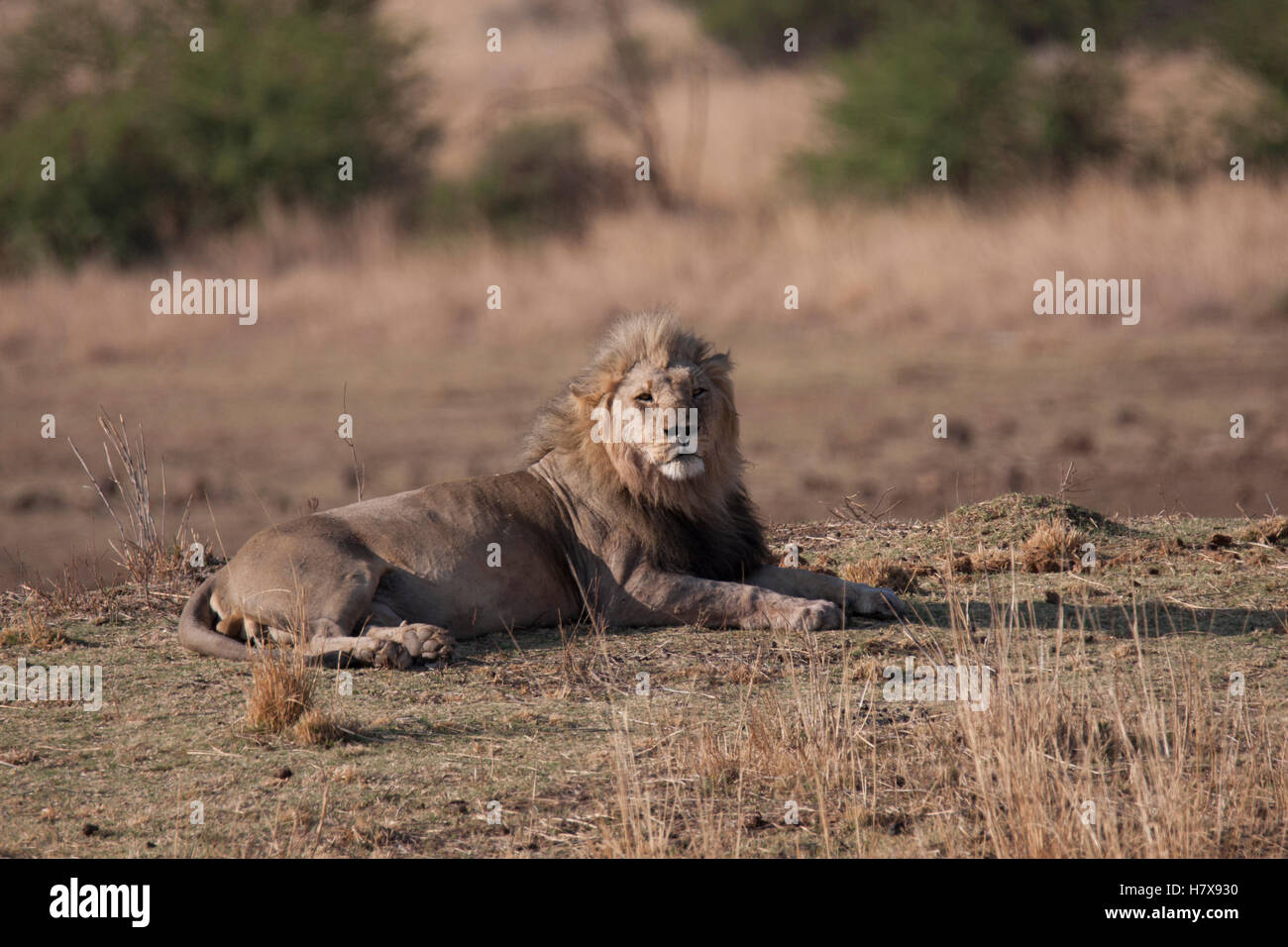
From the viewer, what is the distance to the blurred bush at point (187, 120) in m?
30.6

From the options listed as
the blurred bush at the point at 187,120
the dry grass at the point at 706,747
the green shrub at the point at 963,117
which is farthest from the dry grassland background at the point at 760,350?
the dry grass at the point at 706,747

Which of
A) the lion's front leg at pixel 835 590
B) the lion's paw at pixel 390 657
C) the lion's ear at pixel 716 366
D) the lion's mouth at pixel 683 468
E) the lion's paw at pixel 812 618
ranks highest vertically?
the lion's ear at pixel 716 366

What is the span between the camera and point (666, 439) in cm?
789

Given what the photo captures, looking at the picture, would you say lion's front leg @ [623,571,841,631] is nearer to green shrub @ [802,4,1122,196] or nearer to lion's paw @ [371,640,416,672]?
lion's paw @ [371,640,416,672]

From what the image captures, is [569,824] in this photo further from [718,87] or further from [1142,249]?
[718,87]

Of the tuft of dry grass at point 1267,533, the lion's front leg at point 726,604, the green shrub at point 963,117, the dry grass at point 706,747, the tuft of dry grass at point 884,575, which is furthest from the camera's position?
the green shrub at point 963,117

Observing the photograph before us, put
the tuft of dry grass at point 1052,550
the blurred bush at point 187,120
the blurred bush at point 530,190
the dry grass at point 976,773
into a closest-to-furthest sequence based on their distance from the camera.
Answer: the dry grass at point 976,773
the tuft of dry grass at point 1052,550
the blurred bush at point 530,190
the blurred bush at point 187,120

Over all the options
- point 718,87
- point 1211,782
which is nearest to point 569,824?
point 1211,782

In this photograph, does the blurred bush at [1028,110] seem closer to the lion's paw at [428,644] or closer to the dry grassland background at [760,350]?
the dry grassland background at [760,350]

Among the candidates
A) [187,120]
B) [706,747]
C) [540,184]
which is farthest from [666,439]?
[187,120]

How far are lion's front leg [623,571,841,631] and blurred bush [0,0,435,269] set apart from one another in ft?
79.2

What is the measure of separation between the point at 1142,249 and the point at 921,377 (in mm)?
4561

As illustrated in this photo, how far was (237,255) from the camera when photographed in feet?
94.8

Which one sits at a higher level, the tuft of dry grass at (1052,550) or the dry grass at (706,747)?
the tuft of dry grass at (1052,550)
